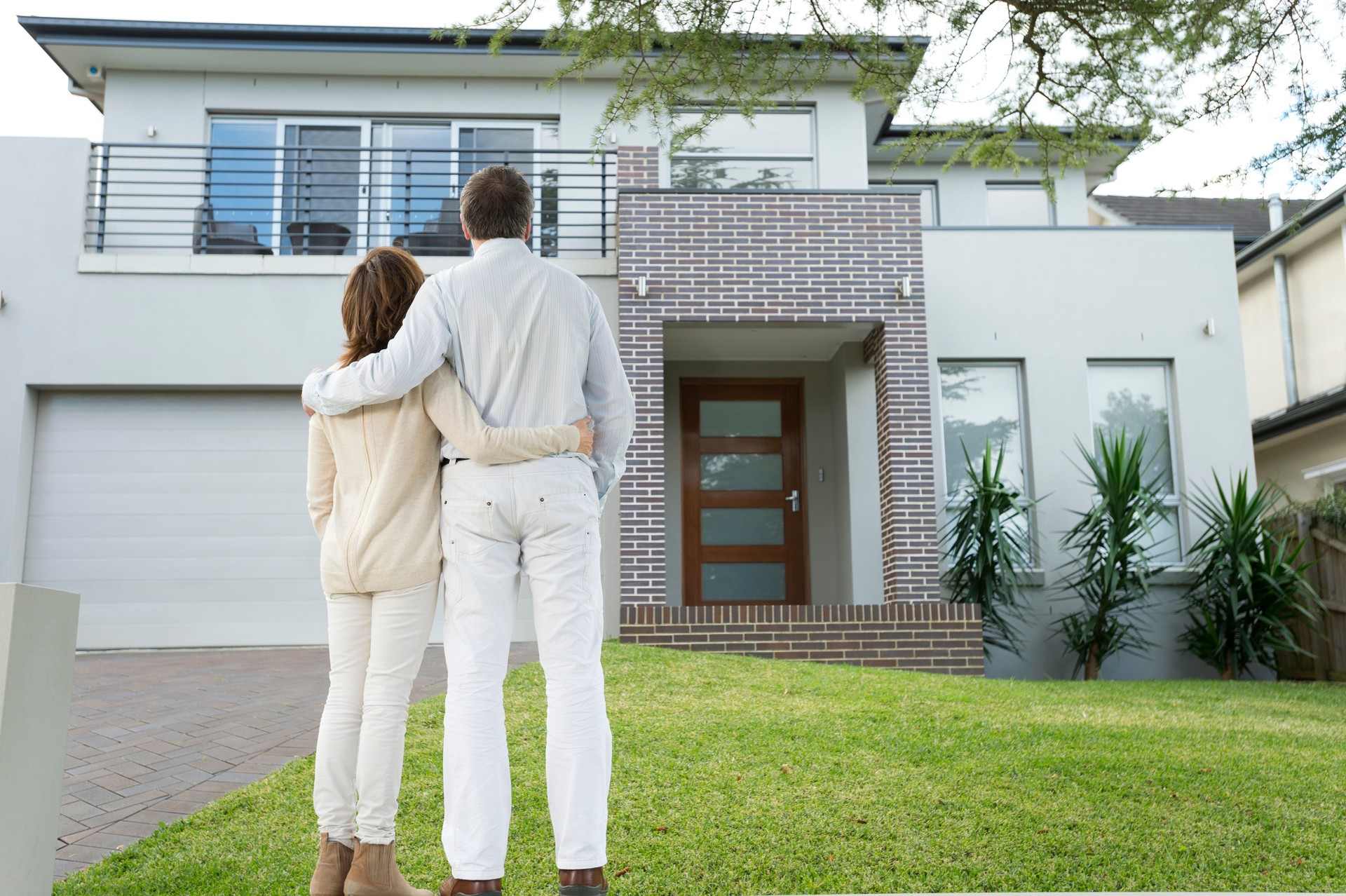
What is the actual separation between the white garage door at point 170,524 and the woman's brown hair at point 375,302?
7006 millimetres

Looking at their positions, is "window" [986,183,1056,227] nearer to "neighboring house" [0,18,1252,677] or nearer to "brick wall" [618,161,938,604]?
"neighboring house" [0,18,1252,677]

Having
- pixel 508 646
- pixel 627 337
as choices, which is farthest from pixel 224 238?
pixel 508 646

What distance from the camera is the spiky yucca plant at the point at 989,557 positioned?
9094 mm

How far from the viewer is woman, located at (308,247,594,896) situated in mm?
2539

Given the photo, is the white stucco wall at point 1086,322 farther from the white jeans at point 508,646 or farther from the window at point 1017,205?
the white jeans at point 508,646

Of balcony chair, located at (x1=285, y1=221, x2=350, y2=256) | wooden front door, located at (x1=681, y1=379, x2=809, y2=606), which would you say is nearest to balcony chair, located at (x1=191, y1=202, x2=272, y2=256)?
balcony chair, located at (x1=285, y1=221, x2=350, y2=256)

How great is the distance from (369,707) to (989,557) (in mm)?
7367

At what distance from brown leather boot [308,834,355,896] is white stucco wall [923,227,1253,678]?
8.39 meters

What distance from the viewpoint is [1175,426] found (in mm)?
10453

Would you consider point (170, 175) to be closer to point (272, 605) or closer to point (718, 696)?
point (272, 605)

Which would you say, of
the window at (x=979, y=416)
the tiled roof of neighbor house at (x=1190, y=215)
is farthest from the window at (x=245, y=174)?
the tiled roof of neighbor house at (x=1190, y=215)

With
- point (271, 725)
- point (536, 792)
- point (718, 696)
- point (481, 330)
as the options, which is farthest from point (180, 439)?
point (481, 330)

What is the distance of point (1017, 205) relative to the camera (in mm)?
13477

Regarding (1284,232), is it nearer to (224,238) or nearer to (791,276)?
(791,276)
